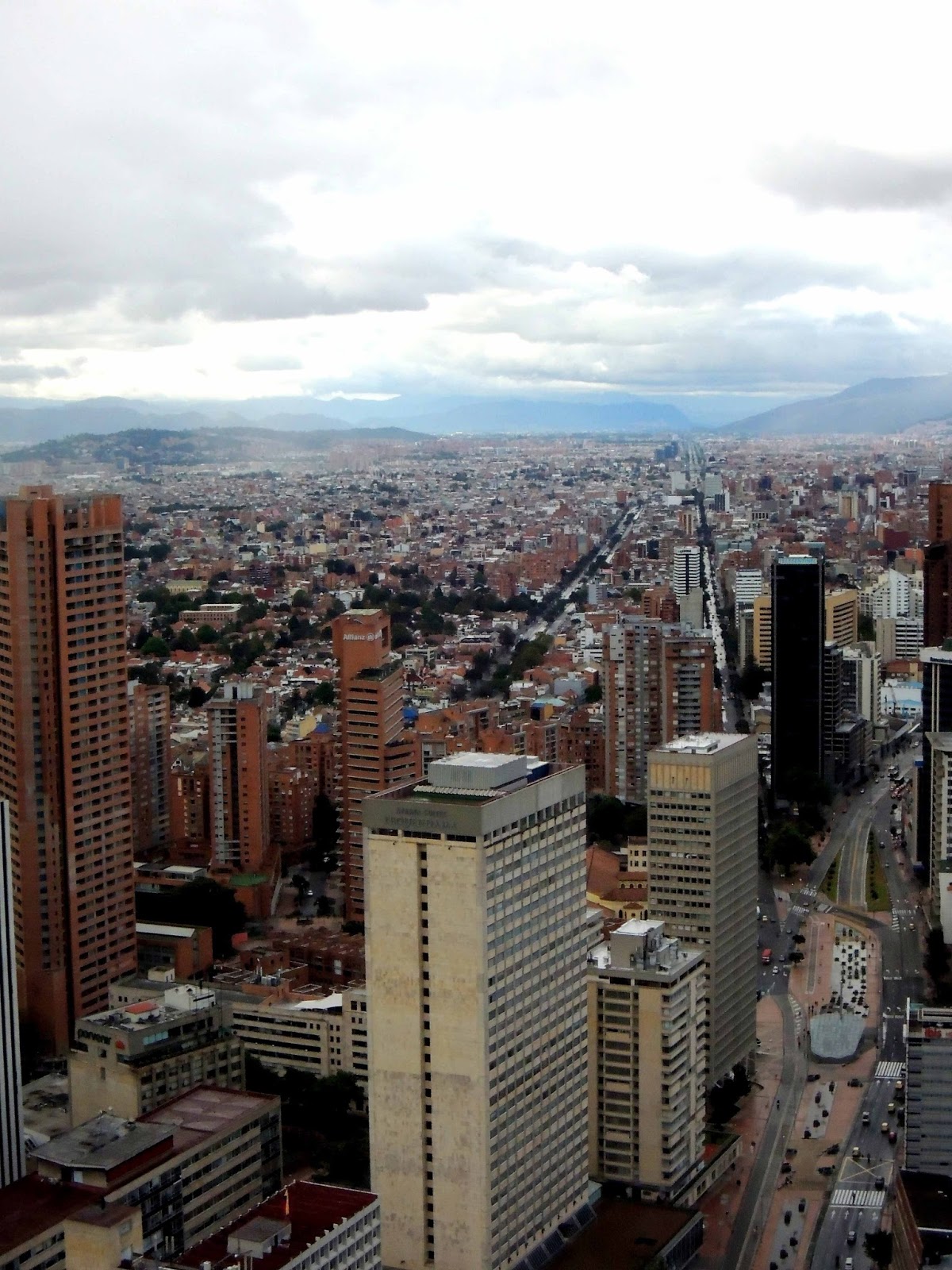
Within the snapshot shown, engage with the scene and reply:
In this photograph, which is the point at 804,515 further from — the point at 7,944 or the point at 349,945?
the point at 7,944

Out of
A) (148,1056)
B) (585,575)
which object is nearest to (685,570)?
(585,575)

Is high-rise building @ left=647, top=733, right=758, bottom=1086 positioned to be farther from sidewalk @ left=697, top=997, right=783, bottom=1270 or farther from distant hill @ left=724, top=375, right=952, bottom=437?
distant hill @ left=724, top=375, right=952, bottom=437

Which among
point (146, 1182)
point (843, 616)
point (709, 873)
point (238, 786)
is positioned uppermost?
point (843, 616)

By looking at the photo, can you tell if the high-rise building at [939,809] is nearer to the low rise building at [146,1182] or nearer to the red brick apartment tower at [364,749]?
the red brick apartment tower at [364,749]

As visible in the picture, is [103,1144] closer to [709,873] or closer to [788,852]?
[709,873]

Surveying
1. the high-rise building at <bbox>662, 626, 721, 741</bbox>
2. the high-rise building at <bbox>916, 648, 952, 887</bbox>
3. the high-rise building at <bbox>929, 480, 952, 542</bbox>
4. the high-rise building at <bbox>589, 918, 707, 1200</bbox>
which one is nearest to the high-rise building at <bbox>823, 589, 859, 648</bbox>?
the high-rise building at <bbox>929, 480, 952, 542</bbox>

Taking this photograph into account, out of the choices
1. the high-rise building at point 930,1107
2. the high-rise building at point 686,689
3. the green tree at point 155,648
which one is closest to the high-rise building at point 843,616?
the high-rise building at point 686,689

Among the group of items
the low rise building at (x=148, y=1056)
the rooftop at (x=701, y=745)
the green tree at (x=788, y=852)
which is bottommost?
the green tree at (x=788, y=852)
